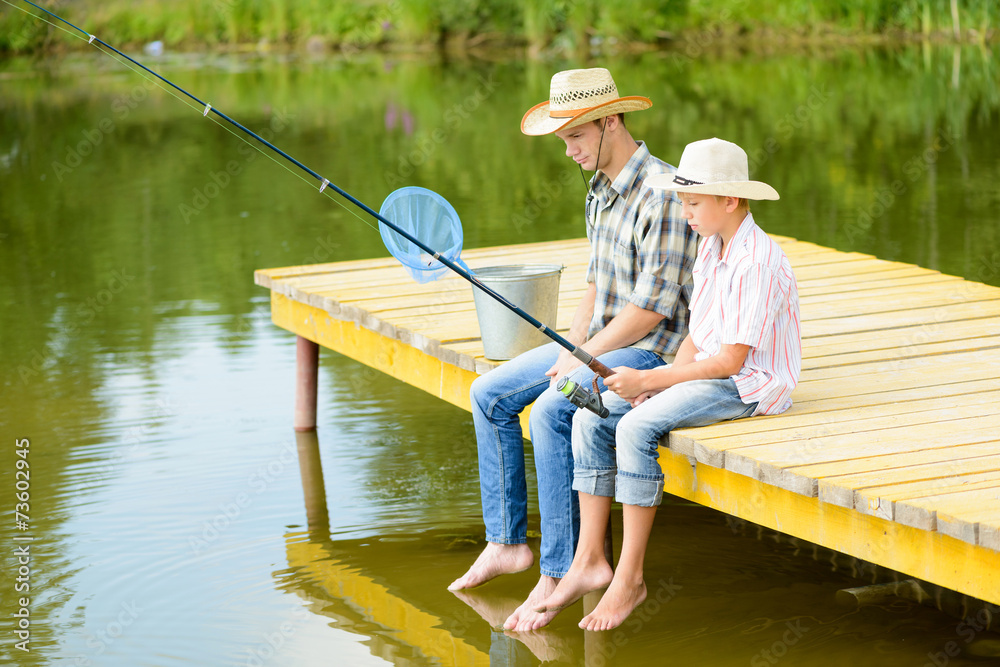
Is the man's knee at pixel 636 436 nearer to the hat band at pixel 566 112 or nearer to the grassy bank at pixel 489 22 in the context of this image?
the hat band at pixel 566 112

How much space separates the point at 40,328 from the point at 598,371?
4369 millimetres

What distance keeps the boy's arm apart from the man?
0.49 ft

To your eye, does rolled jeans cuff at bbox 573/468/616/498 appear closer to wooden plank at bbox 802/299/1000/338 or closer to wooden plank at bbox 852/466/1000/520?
wooden plank at bbox 852/466/1000/520

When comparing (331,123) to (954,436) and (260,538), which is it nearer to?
(260,538)

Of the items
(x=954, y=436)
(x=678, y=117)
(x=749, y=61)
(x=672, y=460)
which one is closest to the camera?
(x=954, y=436)

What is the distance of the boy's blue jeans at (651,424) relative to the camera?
2.87 m

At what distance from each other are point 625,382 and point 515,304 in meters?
0.54

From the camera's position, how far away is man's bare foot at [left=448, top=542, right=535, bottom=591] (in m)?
3.30

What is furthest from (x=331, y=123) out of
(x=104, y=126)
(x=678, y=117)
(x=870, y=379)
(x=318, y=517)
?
(x=870, y=379)

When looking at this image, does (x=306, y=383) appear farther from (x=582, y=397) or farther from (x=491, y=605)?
(x=582, y=397)

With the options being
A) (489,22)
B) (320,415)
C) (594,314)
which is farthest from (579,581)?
(489,22)

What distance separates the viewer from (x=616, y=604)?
2979mm

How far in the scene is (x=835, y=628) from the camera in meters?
3.19

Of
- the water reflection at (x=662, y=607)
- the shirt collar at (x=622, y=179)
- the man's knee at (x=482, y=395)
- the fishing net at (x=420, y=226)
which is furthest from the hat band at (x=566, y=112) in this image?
the water reflection at (x=662, y=607)
